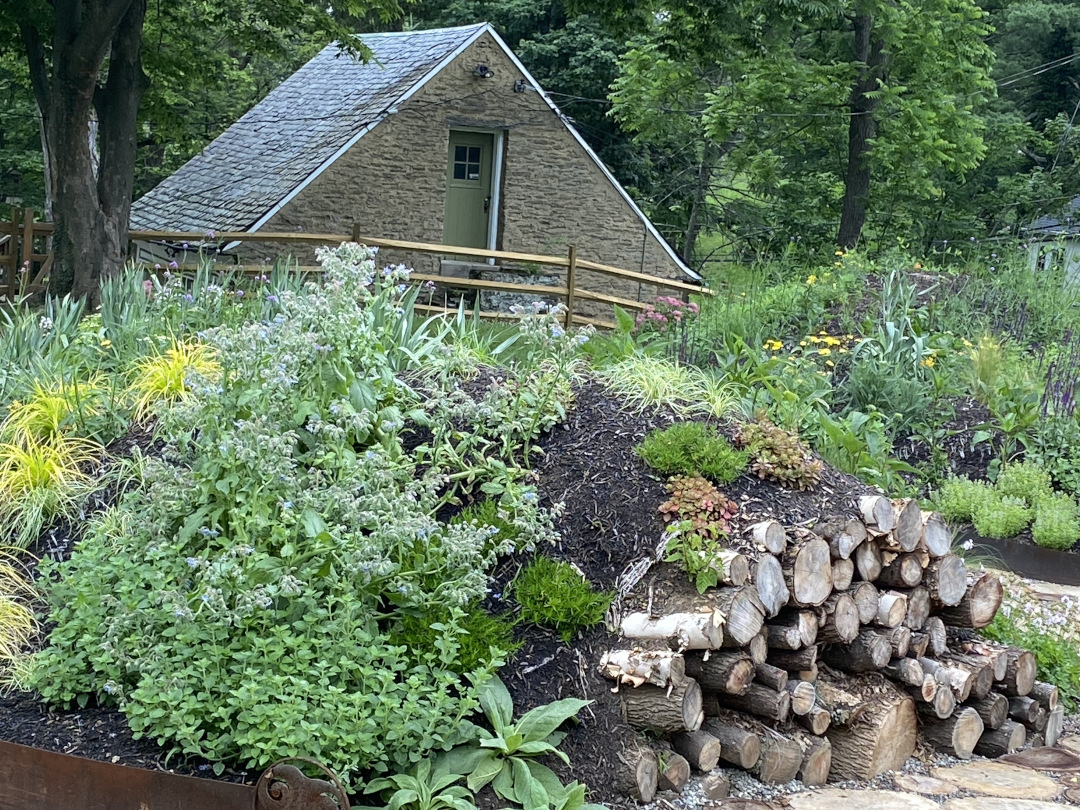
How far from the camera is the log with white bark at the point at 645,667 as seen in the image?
392 centimetres

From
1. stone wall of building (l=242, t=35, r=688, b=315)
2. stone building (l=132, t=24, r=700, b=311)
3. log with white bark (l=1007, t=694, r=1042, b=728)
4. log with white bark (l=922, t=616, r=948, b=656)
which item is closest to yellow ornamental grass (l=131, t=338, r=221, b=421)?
log with white bark (l=922, t=616, r=948, b=656)

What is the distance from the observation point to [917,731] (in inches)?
187

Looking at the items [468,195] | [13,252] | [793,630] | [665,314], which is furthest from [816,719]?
[468,195]

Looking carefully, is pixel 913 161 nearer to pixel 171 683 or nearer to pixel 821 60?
pixel 821 60

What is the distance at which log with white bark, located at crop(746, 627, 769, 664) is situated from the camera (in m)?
4.16

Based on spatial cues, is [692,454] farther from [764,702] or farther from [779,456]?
[764,702]

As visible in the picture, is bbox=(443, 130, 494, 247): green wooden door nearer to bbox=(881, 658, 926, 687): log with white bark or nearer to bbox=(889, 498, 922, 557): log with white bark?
bbox=(889, 498, 922, 557): log with white bark

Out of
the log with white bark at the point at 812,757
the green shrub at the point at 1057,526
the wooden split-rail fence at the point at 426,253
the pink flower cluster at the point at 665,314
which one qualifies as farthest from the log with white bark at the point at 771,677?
the wooden split-rail fence at the point at 426,253

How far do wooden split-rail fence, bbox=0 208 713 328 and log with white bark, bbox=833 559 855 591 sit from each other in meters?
6.15

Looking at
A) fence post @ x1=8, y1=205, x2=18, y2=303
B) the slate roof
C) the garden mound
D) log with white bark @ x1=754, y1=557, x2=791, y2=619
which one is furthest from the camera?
the slate roof

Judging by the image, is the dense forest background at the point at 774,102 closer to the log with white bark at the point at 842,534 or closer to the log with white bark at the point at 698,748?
the log with white bark at the point at 842,534

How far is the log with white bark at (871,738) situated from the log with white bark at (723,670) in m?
0.61

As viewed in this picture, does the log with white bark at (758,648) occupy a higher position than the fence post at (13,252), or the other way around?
the fence post at (13,252)

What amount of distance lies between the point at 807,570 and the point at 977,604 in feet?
3.70
